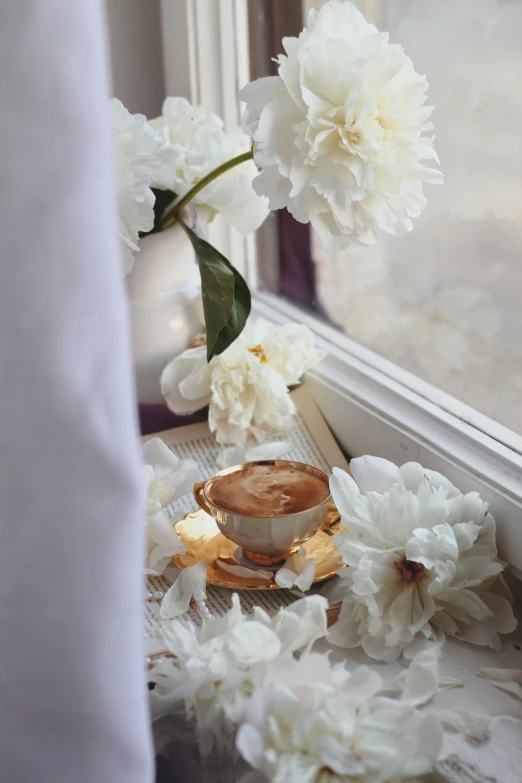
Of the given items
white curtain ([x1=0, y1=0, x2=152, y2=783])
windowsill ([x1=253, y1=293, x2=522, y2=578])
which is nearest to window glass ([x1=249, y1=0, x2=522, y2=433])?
windowsill ([x1=253, y1=293, x2=522, y2=578])

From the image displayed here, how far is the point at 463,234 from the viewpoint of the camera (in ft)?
2.50

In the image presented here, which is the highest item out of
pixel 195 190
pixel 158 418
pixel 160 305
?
pixel 195 190

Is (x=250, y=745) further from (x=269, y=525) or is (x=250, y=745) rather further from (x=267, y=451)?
(x=267, y=451)

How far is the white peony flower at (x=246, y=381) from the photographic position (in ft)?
2.66

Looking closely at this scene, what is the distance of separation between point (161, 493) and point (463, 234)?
0.38 m

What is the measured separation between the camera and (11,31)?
1.09 ft

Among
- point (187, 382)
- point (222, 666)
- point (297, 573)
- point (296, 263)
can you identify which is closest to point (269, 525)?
point (297, 573)

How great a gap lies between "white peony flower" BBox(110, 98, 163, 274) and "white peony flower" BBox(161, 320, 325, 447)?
188mm

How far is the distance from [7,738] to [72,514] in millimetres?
123

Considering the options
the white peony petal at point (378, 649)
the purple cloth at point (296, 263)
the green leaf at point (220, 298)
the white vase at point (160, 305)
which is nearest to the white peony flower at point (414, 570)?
the white peony petal at point (378, 649)

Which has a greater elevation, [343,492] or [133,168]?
[133,168]

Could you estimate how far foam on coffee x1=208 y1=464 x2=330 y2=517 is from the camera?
2.07 ft

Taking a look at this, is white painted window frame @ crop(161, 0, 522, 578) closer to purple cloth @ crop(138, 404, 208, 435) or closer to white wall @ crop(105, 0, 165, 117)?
white wall @ crop(105, 0, 165, 117)

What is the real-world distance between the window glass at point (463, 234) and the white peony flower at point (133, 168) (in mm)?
286
